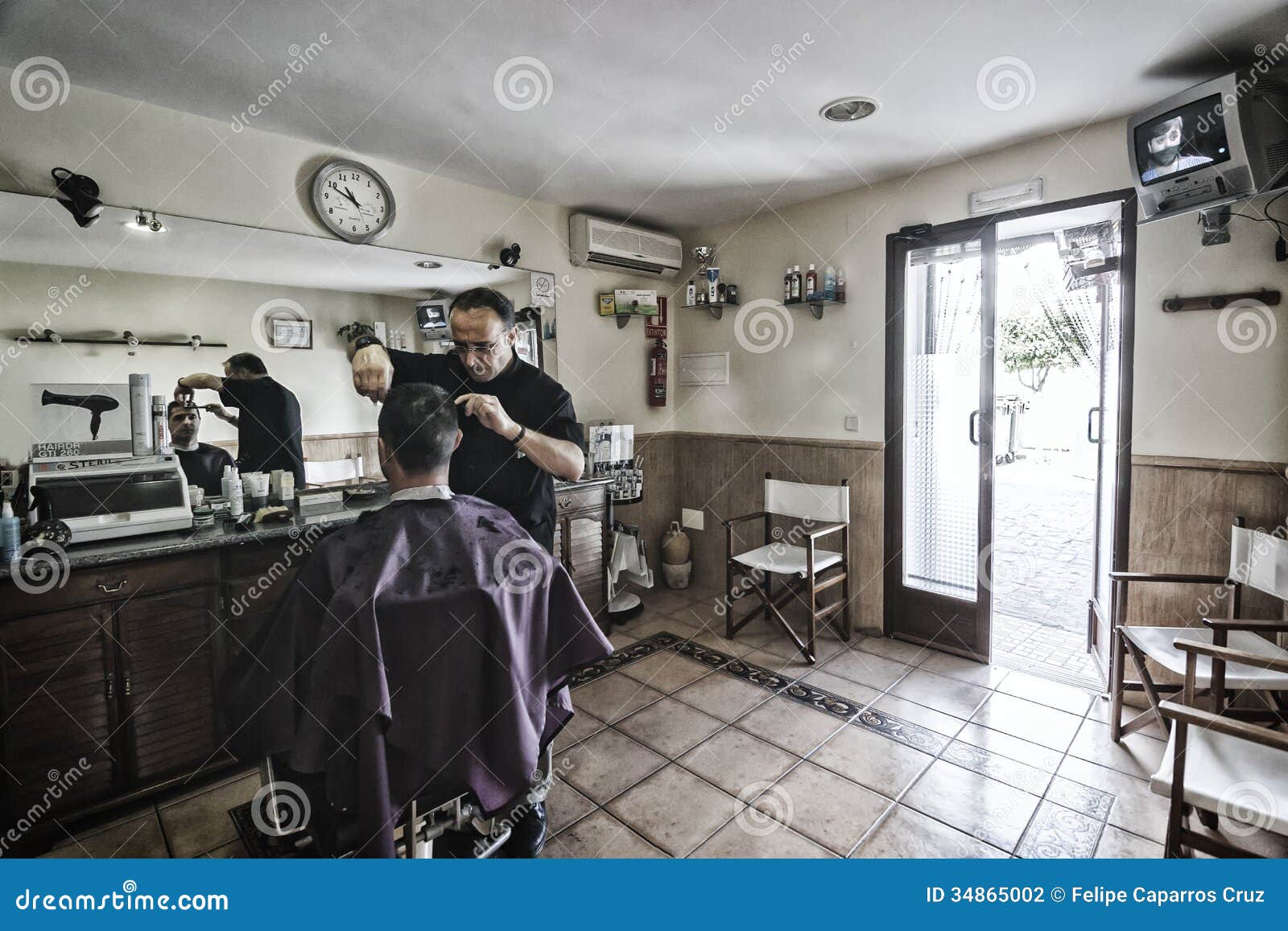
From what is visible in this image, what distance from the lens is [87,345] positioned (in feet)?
7.47

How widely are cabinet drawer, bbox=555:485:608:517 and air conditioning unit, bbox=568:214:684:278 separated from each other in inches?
54.6

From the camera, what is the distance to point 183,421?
8.14ft

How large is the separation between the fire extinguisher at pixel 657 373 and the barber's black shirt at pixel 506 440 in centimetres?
207

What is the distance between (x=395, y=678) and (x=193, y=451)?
5.76ft

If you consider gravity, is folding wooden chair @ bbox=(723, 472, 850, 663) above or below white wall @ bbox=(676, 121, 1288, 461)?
below

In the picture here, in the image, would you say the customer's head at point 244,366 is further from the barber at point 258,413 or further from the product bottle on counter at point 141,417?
the product bottle on counter at point 141,417


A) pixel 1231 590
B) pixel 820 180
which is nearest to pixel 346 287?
pixel 820 180

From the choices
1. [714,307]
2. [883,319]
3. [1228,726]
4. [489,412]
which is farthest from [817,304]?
[1228,726]

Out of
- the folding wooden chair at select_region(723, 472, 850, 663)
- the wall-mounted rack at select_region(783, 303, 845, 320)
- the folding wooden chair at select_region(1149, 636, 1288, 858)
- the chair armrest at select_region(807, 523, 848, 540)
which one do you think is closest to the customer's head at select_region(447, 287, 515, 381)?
the folding wooden chair at select_region(723, 472, 850, 663)

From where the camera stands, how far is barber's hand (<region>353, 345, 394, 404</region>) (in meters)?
2.37

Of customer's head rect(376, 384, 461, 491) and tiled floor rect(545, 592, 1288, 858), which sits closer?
customer's head rect(376, 384, 461, 491)

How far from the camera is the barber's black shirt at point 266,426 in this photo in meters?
2.61

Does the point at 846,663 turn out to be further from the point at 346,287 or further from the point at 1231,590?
the point at 346,287

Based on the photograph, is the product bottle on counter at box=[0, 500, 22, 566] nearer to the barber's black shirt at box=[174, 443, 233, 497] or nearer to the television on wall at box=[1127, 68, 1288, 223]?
the barber's black shirt at box=[174, 443, 233, 497]
